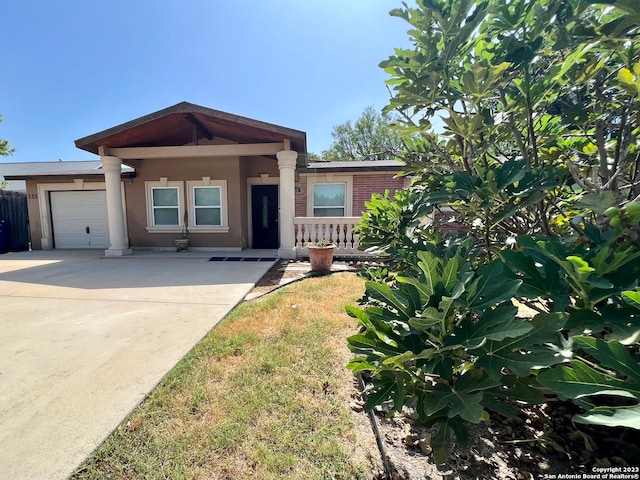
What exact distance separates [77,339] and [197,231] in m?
6.93

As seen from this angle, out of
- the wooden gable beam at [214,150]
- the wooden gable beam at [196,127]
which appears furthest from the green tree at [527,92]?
the wooden gable beam at [196,127]

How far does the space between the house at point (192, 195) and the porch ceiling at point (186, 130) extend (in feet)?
0.19

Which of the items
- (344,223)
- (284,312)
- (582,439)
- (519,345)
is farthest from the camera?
(344,223)

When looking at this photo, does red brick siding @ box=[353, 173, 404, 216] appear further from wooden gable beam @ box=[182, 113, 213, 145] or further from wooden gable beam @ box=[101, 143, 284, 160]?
wooden gable beam @ box=[182, 113, 213, 145]

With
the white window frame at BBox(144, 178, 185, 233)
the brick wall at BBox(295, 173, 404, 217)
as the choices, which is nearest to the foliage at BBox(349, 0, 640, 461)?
the brick wall at BBox(295, 173, 404, 217)

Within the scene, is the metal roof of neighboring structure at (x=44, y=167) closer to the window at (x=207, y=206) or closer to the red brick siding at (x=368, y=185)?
the window at (x=207, y=206)

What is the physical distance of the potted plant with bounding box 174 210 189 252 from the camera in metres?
9.27

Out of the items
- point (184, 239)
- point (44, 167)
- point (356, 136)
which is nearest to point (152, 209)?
point (184, 239)

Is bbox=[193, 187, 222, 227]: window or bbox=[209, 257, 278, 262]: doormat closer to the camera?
bbox=[209, 257, 278, 262]: doormat

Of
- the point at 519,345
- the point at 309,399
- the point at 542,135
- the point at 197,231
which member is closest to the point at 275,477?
the point at 309,399

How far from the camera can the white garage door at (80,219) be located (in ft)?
33.9

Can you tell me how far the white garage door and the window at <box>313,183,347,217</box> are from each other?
7.89 m

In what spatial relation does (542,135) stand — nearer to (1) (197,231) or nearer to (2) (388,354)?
(2) (388,354)

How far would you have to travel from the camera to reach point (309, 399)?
1.96 meters
